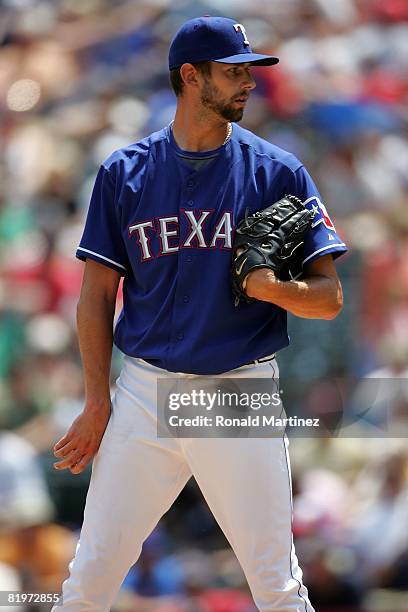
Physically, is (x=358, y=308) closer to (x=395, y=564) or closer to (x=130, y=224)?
(x=395, y=564)

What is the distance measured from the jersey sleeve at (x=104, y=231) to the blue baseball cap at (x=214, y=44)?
0.37 meters

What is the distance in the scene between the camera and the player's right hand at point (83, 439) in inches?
107

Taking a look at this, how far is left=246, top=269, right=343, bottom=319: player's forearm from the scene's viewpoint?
8.31ft

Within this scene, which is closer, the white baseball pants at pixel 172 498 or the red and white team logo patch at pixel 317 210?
the white baseball pants at pixel 172 498

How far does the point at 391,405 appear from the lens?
492 cm

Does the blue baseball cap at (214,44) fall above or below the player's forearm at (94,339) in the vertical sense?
above

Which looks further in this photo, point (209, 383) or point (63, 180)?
point (63, 180)

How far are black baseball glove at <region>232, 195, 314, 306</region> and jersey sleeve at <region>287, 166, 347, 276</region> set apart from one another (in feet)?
0.10

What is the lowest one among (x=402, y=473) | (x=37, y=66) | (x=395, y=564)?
(x=395, y=564)

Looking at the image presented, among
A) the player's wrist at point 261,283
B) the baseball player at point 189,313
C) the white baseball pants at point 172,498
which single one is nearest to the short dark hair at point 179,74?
the baseball player at point 189,313

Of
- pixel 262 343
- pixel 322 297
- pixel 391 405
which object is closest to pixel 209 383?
pixel 262 343

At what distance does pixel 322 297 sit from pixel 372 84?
3728 mm

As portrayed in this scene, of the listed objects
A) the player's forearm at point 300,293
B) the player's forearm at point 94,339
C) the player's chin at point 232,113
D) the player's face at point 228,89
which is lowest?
the player's forearm at point 94,339

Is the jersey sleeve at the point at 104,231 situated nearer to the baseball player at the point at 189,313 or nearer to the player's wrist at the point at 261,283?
the baseball player at the point at 189,313
